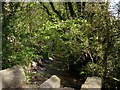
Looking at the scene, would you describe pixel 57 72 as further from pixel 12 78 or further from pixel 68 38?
pixel 12 78

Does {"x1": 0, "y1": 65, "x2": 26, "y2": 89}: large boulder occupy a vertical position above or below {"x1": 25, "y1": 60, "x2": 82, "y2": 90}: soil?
above

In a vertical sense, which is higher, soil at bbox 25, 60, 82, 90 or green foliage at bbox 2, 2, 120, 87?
green foliage at bbox 2, 2, 120, 87

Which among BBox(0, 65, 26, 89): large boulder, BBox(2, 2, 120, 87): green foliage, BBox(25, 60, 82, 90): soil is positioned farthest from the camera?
BBox(25, 60, 82, 90): soil

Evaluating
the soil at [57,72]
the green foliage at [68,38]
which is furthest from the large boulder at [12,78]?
the soil at [57,72]

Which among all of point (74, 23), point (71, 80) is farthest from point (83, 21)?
point (71, 80)

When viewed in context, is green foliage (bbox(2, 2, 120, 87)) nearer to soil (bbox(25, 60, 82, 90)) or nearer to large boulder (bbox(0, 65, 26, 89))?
soil (bbox(25, 60, 82, 90))

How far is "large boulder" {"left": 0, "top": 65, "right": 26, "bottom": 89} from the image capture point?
7.74 feet

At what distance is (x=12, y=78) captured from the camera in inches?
95.7

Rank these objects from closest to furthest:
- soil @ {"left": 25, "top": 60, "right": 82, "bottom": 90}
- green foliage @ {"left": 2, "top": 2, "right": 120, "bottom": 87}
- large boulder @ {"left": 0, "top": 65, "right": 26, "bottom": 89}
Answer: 1. large boulder @ {"left": 0, "top": 65, "right": 26, "bottom": 89}
2. green foliage @ {"left": 2, "top": 2, "right": 120, "bottom": 87}
3. soil @ {"left": 25, "top": 60, "right": 82, "bottom": 90}

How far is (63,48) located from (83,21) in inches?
23.6

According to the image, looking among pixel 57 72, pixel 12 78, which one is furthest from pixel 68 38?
pixel 12 78

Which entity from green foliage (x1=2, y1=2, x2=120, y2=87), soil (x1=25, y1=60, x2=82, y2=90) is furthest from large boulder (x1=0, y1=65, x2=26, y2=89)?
soil (x1=25, y1=60, x2=82, y2=90)

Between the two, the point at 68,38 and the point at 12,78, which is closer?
the point at 12,78

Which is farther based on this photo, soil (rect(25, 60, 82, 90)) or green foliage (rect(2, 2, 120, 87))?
soil (rect(25, 60, 82, 90))
